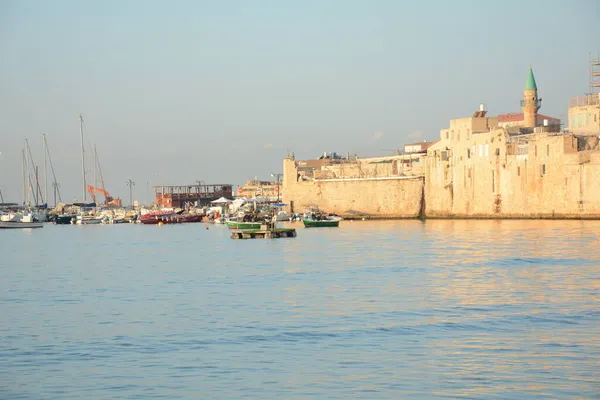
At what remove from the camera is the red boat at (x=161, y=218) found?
3386 inches

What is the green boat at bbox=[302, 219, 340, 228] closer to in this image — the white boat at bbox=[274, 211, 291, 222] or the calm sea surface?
the white boat at bbox=[274, 211, 291, 222]

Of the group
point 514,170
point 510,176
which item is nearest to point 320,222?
point 510,176

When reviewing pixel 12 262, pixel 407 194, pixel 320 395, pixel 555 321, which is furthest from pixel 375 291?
pixel 407 194

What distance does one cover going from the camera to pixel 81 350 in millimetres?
15320

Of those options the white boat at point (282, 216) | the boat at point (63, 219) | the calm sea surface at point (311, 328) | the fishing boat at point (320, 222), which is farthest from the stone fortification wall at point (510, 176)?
the boat at point (63, 219)

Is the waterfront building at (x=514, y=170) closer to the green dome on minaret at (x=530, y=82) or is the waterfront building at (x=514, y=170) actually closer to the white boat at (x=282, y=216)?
the green dome on minaret at (x=530, y=82)

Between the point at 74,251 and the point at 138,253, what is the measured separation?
4942 millimetres

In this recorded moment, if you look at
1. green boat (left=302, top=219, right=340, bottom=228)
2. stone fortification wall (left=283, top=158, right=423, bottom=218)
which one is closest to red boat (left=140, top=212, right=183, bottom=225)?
stone fortification wall (left=283, top=158, right=423, bottom=218)

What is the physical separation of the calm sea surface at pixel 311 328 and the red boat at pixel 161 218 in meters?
52.9

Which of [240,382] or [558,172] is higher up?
[558,172]

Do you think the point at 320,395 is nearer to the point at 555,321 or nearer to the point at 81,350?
the point at 81,350

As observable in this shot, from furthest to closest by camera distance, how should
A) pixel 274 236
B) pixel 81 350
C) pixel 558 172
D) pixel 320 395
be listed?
pixel 558 172, pixel 274 236, pixel 81 350, pixel 320 395

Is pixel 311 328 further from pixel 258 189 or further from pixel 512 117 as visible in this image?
pixel 258 189

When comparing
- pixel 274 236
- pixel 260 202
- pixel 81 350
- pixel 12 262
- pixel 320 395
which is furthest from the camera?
pixel 260 202
